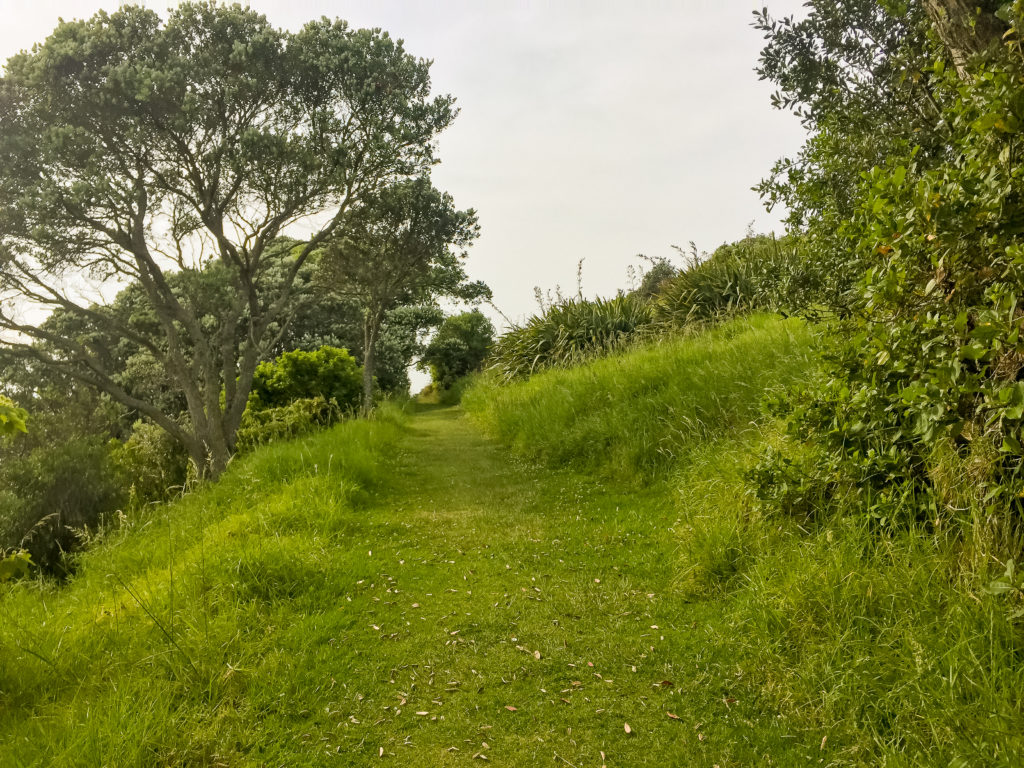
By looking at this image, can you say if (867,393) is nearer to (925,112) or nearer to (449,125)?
(925,112)

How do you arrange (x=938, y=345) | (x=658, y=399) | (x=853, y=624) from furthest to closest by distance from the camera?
(x=658, y=399)
(x=853, y=624)
(x=938, y=345)

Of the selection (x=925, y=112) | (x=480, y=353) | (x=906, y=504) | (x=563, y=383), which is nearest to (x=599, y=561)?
(x=906, y=504)

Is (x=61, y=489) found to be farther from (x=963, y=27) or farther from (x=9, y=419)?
(x=963, y=27)

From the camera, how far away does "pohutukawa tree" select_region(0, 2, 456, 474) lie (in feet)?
31.3

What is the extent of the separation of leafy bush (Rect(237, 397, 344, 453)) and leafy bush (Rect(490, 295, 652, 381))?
13.9ft

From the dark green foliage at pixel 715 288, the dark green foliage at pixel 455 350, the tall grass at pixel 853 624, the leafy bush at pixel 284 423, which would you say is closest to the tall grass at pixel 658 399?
the tall grass at pixel 853 624

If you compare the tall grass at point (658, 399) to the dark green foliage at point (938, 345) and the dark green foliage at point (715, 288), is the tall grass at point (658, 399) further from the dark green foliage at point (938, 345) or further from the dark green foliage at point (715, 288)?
the dark green foliage at point (715, 288)

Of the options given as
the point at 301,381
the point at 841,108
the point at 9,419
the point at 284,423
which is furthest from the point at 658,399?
the point at 301,381

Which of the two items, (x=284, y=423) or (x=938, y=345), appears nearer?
(x=938, y=345)

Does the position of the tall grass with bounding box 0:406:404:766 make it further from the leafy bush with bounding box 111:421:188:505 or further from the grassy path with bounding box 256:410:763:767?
the leafy bush with bounding box 111:421:188:505

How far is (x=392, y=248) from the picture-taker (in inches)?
596

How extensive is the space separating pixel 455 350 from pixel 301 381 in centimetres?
1194

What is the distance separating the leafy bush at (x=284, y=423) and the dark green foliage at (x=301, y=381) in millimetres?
1213

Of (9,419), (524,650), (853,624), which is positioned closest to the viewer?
(853,624)
